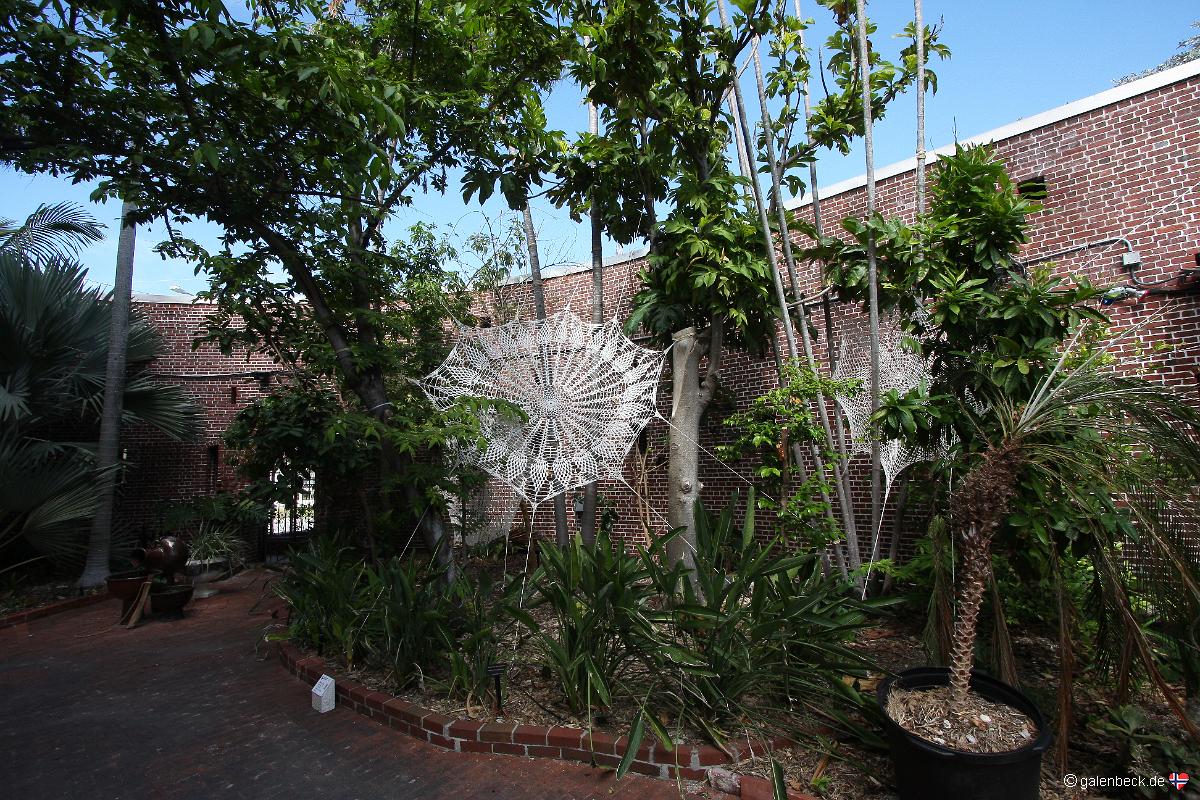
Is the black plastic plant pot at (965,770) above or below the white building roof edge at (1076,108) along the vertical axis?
below

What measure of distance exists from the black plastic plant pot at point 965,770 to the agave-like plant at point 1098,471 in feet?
1.12

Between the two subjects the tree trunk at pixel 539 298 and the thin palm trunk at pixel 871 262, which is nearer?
the thin palm trunk at pixel 871 262

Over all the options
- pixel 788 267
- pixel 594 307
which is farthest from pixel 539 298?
pixel 788 267

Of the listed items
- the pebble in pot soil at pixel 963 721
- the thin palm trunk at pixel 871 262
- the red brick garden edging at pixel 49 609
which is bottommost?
the red brick garden edging at pixel 49 609

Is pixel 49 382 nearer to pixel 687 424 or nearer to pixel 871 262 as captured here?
pixel 687 424

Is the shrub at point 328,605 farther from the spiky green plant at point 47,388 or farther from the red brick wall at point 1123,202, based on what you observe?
the spiky green plant at point 47,388

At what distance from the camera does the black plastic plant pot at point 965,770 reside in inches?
90.9

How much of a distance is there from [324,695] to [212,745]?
0.60m

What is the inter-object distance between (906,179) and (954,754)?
543cm

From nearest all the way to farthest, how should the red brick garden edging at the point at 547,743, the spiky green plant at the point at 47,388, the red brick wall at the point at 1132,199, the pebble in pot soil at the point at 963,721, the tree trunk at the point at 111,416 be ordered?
the pebble in pot soil at the point at 963,721 < the red brick garden edging at the point at 547,743 < the red brick wall at the point at 1132,199 < the spiky green plant at the point at 47,388 < the tree trunk at the point at 111,416

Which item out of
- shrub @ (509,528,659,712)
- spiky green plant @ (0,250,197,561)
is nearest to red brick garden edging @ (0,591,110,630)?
spiky green plant @ (0,250,197,561)

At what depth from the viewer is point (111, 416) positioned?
834cm

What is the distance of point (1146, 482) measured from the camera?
2.30 m

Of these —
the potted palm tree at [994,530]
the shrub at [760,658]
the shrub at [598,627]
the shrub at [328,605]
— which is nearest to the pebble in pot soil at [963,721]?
the potted palm tree at [994,530]
